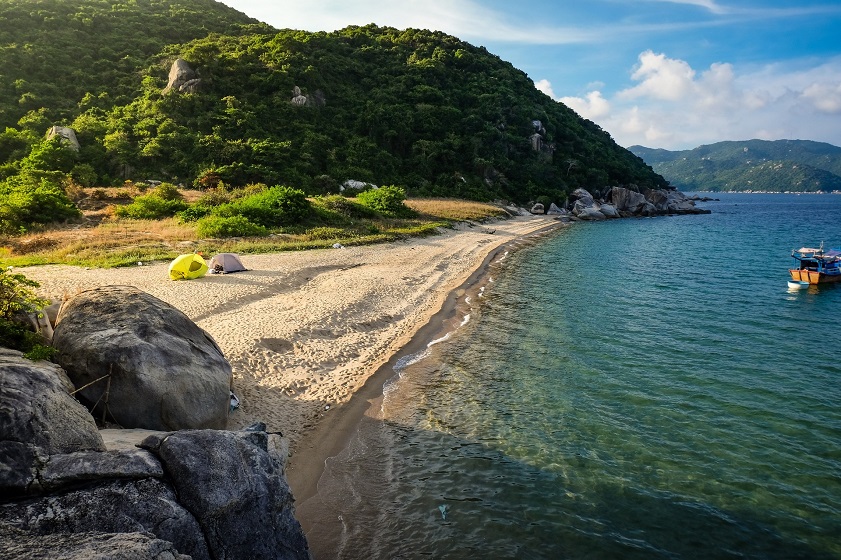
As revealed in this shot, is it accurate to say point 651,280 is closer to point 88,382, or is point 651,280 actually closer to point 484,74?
point 88,382

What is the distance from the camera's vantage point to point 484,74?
9931 centimetres

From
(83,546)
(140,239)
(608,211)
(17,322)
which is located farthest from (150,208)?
(608,211)

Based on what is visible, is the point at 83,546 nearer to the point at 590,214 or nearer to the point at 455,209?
the point at 455,209

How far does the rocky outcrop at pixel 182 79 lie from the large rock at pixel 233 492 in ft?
213

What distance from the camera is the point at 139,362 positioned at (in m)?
9.05

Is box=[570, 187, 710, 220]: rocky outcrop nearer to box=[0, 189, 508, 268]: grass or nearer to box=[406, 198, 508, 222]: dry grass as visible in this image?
box=[406, 198, 508, 222]: dry grass

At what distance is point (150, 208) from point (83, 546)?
37.7 metres

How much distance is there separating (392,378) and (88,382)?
8.20 m

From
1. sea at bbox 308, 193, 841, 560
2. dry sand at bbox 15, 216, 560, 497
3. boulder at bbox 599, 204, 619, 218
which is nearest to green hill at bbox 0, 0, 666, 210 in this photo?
boulder at bbox 599, 204, 619, 218

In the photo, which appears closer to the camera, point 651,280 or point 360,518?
point 360,518

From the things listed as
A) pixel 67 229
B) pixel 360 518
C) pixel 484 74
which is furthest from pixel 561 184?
pixel 360 518

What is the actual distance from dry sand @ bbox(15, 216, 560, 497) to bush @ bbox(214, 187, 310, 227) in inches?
323

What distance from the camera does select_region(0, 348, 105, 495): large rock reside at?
16.0 feet

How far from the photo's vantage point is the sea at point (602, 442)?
863 cm
